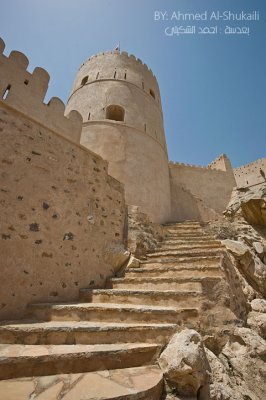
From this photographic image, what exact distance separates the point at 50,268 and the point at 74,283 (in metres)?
0.53

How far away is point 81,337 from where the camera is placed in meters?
2.38

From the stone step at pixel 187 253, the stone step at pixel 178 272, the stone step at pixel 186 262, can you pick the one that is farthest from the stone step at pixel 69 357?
the stone step at pixel 187 253

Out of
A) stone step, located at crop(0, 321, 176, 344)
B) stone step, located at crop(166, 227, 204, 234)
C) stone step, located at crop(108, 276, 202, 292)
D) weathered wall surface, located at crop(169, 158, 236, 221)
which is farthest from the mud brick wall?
weathered wall surface, located at crop(169, 158, 236, 221)

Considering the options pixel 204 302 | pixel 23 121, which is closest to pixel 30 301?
pixel 204 302

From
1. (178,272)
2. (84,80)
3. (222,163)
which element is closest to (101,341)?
(178,272)

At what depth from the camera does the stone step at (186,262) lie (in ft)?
12.4

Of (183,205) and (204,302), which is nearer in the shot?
(204,302)

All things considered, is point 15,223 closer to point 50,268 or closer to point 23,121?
point 50,268

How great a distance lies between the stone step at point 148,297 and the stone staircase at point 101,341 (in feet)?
0.04

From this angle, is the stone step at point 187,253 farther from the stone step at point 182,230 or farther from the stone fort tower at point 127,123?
the stone fort tower at point 127,123

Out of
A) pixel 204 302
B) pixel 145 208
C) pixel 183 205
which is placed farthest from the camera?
pixel 183 205

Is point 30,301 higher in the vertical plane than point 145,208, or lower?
lower

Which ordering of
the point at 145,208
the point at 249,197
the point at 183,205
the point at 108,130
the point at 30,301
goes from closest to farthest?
the point at 30,301 → the point at 249,197 → the point at 145,208 → the point at 108,130 → the point at 183,205

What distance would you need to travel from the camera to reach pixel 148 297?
3.14 meters
